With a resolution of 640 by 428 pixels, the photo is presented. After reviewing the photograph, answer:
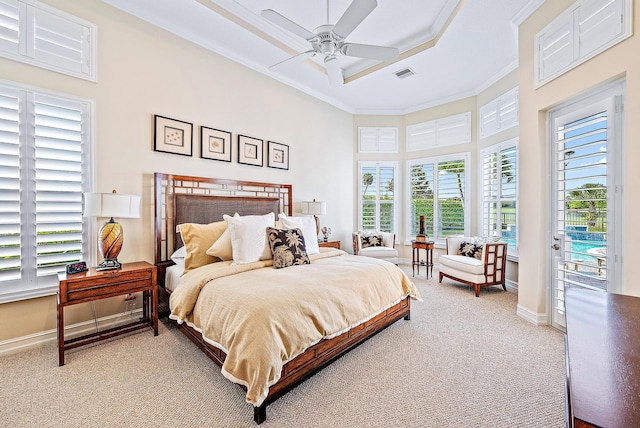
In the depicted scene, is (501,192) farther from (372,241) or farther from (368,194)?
(368,194)

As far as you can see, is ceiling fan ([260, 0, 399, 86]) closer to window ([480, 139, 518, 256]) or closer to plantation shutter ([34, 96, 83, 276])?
plantation shutter ([34, 96, 83, 276])

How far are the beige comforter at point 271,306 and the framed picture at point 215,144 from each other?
64.3 inches

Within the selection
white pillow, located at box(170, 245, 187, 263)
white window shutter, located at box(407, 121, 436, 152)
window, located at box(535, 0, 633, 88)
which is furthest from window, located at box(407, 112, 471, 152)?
white pillow, located at box(170, 245, 187, 263)

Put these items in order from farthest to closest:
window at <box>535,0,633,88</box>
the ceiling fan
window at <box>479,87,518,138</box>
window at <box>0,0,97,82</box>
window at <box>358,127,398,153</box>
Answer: window at <box>358,127,398,153</box>
window at <box>479,87,518,138</box>
window at <box>0,0,97,82</box>
the ceiling fan
window at <box>535,0,633,88</box>

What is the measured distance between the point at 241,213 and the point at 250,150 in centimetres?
97

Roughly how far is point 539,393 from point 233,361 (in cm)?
204

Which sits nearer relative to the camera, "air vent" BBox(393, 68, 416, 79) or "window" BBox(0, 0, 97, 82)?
"window" BBox(0, 0, 97, 82)

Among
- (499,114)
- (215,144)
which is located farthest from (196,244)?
(499,114)

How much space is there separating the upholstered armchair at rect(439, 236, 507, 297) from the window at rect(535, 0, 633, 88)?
2.29 metres

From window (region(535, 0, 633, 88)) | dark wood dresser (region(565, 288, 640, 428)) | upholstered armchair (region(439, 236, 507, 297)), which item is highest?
window (region(535, 0, 633, 88))

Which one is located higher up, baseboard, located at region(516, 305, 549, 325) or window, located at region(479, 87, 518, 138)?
window, located at region(479, 87, 518, 138)

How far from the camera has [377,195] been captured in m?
6.17

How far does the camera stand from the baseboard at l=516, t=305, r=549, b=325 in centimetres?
296

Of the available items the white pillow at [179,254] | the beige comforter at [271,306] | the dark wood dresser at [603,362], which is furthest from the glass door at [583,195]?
the white pillow at [179,254]
